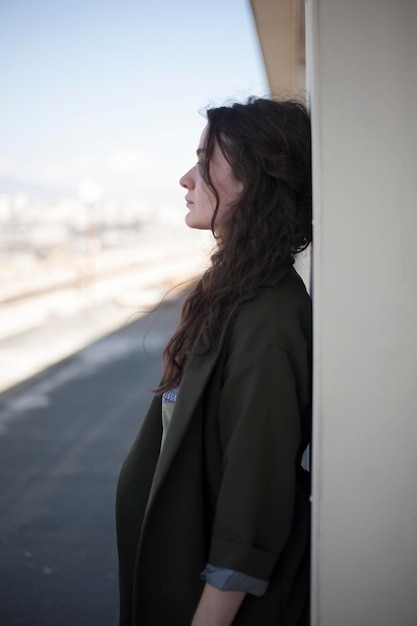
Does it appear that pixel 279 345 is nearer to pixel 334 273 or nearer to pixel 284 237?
pixel 334 273

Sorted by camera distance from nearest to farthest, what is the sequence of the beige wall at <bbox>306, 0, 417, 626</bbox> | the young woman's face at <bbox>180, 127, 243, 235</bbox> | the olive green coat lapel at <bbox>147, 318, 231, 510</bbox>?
the beige wall at <bbox>306, 0, 417, 626</bbox>, the olive green coat lapel at <bbox>147, 318, 231, 510</bbox>, the young woman's face at <bbox>180, 127, 243, 235</bbox>

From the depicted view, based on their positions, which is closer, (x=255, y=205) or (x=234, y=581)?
(x=234, y=581)

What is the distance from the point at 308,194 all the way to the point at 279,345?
0.39 m

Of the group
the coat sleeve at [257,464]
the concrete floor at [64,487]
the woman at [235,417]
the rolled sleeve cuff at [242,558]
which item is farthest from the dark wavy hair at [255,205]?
the rolled sleeve cuff at [242,558]

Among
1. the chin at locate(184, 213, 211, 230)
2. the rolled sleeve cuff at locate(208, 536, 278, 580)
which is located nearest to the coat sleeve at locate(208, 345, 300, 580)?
the rolled sleeve cuff at locate(208, 536, 278, 580)

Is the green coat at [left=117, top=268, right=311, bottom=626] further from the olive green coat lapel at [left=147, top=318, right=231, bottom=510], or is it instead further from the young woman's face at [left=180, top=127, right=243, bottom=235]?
the young woman's face at [left=180, top=127, right=243, bottom=235]

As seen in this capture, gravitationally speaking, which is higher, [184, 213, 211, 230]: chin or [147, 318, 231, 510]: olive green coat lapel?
[184, 213, 211, 230]: chin

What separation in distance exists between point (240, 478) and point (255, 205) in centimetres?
57

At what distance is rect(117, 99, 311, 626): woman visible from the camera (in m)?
1.22

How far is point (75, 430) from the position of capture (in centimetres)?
533

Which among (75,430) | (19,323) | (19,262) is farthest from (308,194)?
(19,262)

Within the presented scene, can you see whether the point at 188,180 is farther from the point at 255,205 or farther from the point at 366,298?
the point at 366,298

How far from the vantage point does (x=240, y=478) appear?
121cm

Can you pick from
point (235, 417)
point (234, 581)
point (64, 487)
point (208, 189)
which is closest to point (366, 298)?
point (235, 417)
